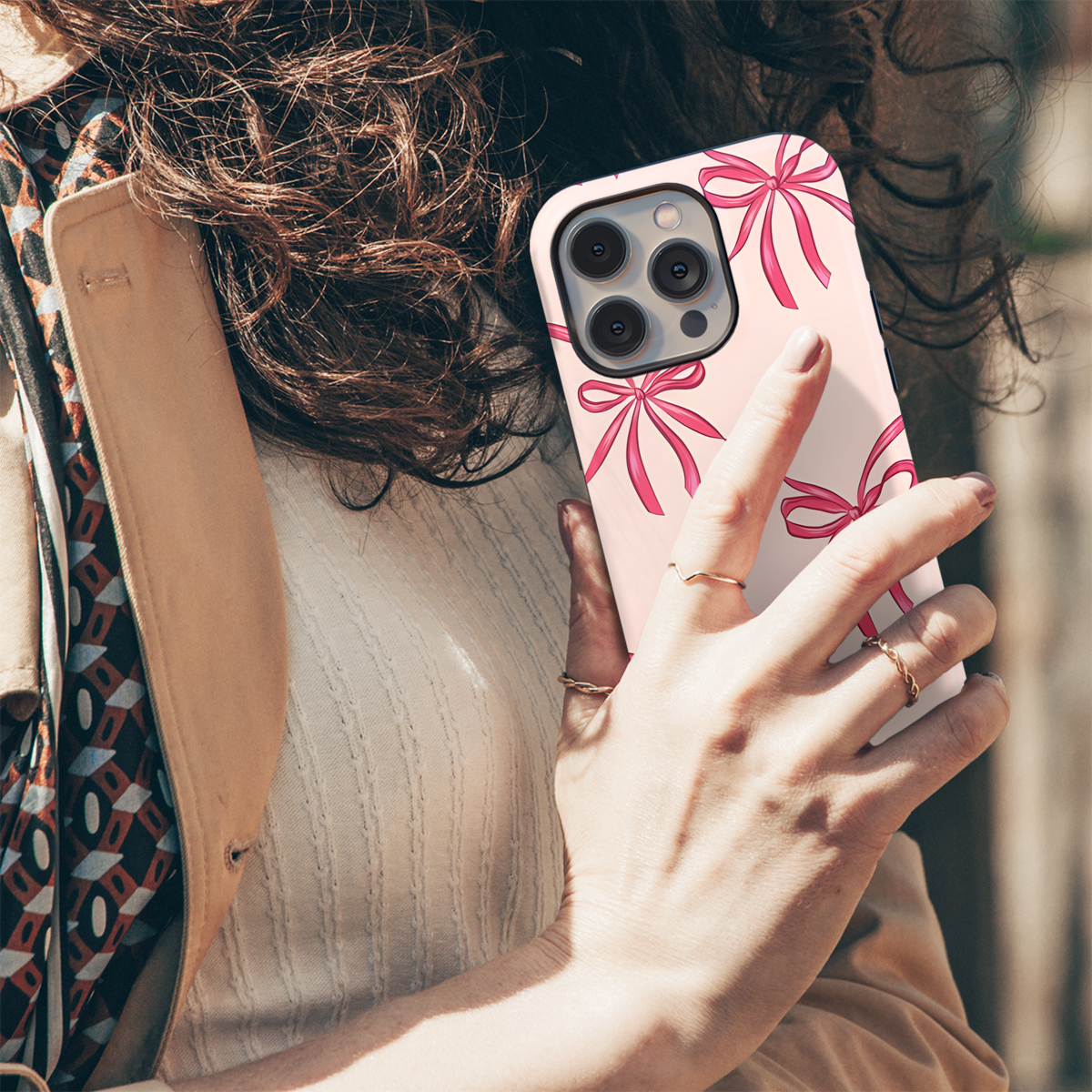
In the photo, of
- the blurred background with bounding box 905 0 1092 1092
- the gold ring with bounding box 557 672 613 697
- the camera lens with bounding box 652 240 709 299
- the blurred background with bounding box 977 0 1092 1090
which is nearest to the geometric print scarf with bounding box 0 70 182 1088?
the gold ring with bounding box 557 672 613 697

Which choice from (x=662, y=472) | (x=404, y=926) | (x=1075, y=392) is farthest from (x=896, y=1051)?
(x=1075, y=392)

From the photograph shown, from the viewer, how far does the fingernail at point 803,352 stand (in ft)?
1.80

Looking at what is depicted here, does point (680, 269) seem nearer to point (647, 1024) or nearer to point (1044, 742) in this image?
point (647, 1024)

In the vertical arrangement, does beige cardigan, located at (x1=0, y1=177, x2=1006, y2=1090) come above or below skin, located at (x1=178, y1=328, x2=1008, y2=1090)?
above

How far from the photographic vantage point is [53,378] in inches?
20.3

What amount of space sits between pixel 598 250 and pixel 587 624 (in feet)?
0.93

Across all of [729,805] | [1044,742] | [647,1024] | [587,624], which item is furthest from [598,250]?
[1044,742]

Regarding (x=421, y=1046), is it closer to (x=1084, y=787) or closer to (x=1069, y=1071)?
(x=1084, y=787)

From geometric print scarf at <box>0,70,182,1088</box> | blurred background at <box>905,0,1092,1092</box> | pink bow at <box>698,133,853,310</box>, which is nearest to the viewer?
geometric print scarf at <box>0,70,182,1088</box>

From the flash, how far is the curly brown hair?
0.34 ft

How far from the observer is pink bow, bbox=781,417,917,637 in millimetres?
597

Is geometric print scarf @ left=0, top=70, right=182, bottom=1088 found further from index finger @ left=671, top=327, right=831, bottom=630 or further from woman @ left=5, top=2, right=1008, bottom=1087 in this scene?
index finger @ left=671, top=327, right=831, bottom=630

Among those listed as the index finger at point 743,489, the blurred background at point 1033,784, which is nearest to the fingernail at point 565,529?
the index finger at point 743,489

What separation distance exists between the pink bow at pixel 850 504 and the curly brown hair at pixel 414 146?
24 centimetres
